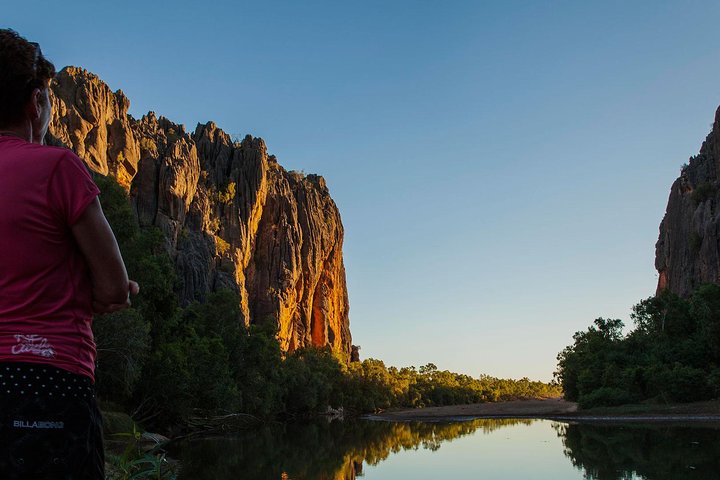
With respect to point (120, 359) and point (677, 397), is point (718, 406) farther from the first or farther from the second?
point (120, 359)

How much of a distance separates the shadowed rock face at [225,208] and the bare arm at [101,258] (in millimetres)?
57382

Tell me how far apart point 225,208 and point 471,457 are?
7787 centimetres

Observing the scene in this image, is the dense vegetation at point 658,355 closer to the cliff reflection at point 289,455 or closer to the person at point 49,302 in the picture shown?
the cliff reflection at point 289,455

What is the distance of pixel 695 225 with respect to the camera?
7831 cm

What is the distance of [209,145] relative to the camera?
105 m

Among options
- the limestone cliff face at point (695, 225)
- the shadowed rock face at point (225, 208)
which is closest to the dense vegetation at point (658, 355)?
the limestone cliff face at point (695, 225)

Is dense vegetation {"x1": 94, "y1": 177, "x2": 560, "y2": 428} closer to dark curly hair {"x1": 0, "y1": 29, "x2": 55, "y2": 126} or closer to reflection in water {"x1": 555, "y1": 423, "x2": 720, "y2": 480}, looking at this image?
reflection in water {"x1": 555, "y1": 423, "x2": 720, "y2": 480}

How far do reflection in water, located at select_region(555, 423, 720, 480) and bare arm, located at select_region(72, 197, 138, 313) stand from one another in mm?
19235

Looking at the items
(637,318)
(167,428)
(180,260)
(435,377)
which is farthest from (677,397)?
(435,377)

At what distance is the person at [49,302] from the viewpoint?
89.1 inches

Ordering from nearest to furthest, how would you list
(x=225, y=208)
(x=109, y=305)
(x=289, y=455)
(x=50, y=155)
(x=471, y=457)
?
(x=50, y=155), (x=109, y=305), (x=471, y=457), (x=289, y=455), (x=225, y=208)

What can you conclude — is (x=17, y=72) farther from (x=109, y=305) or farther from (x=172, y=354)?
(x=172, y=354)

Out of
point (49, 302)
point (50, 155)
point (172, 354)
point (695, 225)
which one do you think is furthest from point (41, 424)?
point (695, 225)

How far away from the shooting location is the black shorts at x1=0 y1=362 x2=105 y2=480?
2.25 metres
